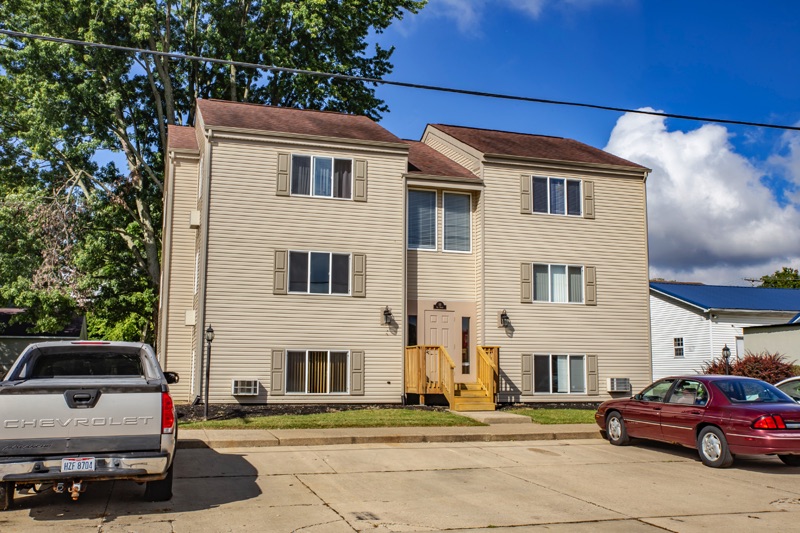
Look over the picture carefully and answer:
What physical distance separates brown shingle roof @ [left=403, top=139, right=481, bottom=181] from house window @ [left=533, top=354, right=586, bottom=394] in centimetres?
597

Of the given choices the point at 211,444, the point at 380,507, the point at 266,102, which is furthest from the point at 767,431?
the point at 266,102

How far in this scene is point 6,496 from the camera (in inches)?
319

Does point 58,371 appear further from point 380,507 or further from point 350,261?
point 350,261

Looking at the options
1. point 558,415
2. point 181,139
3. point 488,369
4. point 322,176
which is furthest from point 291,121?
point 558,415

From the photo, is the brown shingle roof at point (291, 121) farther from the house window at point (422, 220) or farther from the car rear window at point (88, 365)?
the car rear window at point (88, 365)

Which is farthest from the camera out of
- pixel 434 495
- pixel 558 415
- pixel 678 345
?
pixel 678 345

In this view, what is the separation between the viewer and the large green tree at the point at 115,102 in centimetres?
2742

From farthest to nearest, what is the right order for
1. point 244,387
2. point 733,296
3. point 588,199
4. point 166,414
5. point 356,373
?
point 733,296 < point 588,199 < point 356,373 < point 244,387 < point 166,414

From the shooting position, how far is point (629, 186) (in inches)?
979

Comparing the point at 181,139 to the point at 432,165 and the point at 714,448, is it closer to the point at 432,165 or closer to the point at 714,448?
the point at 432,165

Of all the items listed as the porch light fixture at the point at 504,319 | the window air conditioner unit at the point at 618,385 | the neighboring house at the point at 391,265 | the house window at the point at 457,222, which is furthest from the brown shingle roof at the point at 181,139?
the window air conditioner unit at the point at 618,385

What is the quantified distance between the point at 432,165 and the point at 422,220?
215 cm

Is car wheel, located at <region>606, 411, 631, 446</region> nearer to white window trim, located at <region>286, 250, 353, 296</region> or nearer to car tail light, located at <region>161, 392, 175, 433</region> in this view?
white window trim, located at <region>286, 250, 353, 296</region>

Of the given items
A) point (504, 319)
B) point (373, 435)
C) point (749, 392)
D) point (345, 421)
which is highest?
point (504, 319)
